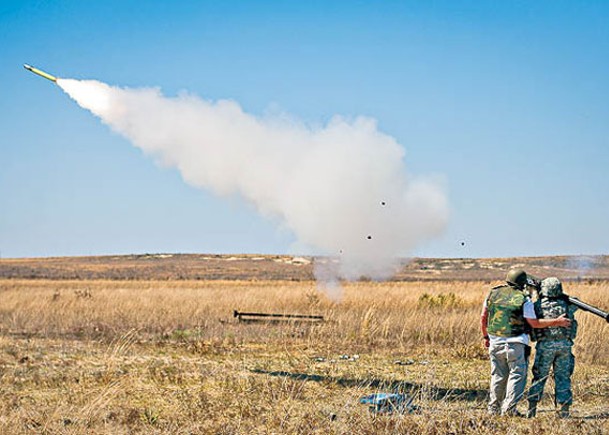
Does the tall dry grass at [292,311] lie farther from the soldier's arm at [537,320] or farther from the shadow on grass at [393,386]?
the soldier's arm at [537,320]

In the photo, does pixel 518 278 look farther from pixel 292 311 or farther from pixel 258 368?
pixel 292 311

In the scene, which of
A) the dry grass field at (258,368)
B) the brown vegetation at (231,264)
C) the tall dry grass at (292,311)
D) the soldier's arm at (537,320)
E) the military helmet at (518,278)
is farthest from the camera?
the brown vegetation at (231,264)

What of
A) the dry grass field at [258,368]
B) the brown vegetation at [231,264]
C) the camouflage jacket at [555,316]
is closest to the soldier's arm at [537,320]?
the camouflage jacket at [555,316]

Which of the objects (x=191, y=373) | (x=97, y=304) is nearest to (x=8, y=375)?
(x=191, y=373)

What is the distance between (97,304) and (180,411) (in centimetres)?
1588

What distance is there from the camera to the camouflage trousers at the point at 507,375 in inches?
330

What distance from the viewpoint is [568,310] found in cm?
857

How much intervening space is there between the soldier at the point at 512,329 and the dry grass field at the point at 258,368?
39 centimetres

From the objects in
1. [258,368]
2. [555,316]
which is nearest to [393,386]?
[258,368]

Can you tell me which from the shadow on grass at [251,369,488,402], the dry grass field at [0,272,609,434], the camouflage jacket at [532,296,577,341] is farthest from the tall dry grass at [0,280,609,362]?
the camouflage jacket at [532,296,577,341]

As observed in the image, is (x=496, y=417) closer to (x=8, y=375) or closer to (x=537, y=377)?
(x=537, y=377)

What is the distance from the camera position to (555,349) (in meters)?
8.57

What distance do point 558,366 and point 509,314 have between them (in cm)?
91

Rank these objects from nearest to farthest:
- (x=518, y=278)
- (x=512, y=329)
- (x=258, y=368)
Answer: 1. (x=512, y=329)
2. (x=518, y=278)
3. (x=258, y=368)
